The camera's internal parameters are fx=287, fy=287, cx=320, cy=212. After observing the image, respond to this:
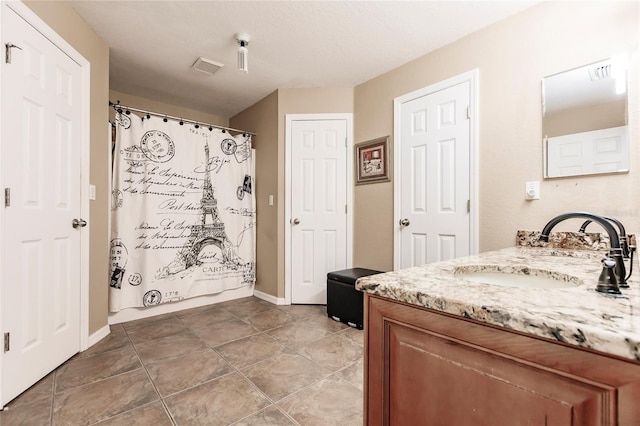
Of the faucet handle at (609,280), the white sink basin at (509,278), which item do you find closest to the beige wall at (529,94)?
the white sink basin at (509,278)

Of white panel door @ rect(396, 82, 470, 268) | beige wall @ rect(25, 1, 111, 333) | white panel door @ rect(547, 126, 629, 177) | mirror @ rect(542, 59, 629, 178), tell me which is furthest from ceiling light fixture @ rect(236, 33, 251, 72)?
white panel door @ rect(547, 126, 629, 177)

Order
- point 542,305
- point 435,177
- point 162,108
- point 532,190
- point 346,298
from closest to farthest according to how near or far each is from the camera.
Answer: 1. point 542,305
2. point 532,190
3. point 435,177
4. point 346,298
5. point 162,108

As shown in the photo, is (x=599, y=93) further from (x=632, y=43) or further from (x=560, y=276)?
(x=560, y=276)

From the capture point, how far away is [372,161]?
2.88 m

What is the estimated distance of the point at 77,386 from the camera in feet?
5.25

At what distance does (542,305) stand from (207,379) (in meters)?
1.77

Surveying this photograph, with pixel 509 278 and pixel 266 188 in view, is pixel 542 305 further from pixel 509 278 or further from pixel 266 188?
pixel 266 188

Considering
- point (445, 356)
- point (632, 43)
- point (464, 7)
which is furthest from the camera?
point (464, 7)

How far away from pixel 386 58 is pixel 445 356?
2591 mm

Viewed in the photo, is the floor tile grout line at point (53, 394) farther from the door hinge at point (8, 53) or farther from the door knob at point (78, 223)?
the door hinge at point (8, 53)

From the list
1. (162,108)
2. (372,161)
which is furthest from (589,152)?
(162,108)

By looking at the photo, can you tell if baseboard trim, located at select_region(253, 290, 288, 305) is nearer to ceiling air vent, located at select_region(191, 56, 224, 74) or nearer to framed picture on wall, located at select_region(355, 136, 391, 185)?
framed picture on wall, located at select_region(355, 136, 391, 185)

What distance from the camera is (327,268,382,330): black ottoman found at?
8.12ft

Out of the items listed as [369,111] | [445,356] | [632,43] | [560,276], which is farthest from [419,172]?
[445,356]
